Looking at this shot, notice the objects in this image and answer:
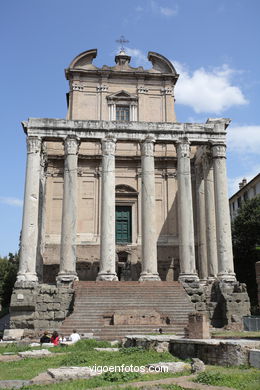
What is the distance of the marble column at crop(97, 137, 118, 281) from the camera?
24.6 meters

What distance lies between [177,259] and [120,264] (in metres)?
4.15

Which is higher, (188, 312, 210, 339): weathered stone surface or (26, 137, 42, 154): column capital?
(26, 137, 42, 154): column capital

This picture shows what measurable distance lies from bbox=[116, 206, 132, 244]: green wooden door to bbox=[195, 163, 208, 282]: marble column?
5068mm

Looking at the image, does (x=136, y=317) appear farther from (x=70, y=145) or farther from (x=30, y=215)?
(x=70, y=145)

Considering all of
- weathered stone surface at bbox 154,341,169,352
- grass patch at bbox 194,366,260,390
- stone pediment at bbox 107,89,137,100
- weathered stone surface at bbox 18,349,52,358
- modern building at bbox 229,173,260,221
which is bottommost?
weathered stone surface at bbox 18,349,52,358

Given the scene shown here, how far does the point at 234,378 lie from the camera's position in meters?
8.59

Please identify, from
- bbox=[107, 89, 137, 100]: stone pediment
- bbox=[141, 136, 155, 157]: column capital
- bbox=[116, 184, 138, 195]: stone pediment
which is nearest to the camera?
bbox=[141, 136, 155, 157]: column capital

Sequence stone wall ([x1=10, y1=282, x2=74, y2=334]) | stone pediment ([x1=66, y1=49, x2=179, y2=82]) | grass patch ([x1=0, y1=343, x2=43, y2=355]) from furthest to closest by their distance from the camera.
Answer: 1. stone pediment ([x1=66, y1=49, x2=179, y2=82])
2. stone wall ([x1=10, y1=282, x2=74, y2=334])
3. grass patch ([x1=0, y1=343, x2=43, y2=355])

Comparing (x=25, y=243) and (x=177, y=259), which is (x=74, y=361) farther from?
(x=177, y=259)

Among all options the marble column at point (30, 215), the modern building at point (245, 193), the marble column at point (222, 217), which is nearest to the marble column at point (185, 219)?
the marble column at point (222, 217)

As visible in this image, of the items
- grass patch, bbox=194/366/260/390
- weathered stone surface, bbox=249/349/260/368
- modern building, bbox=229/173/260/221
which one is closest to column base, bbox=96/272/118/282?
weathered stone surface, bbox=249/349/260/368

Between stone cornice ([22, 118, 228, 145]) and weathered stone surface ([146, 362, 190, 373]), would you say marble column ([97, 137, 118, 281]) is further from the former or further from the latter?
weathered stone surface ([146, 362, 190, 373])

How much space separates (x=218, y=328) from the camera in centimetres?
2202

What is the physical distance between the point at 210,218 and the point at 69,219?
9221 millimetres
